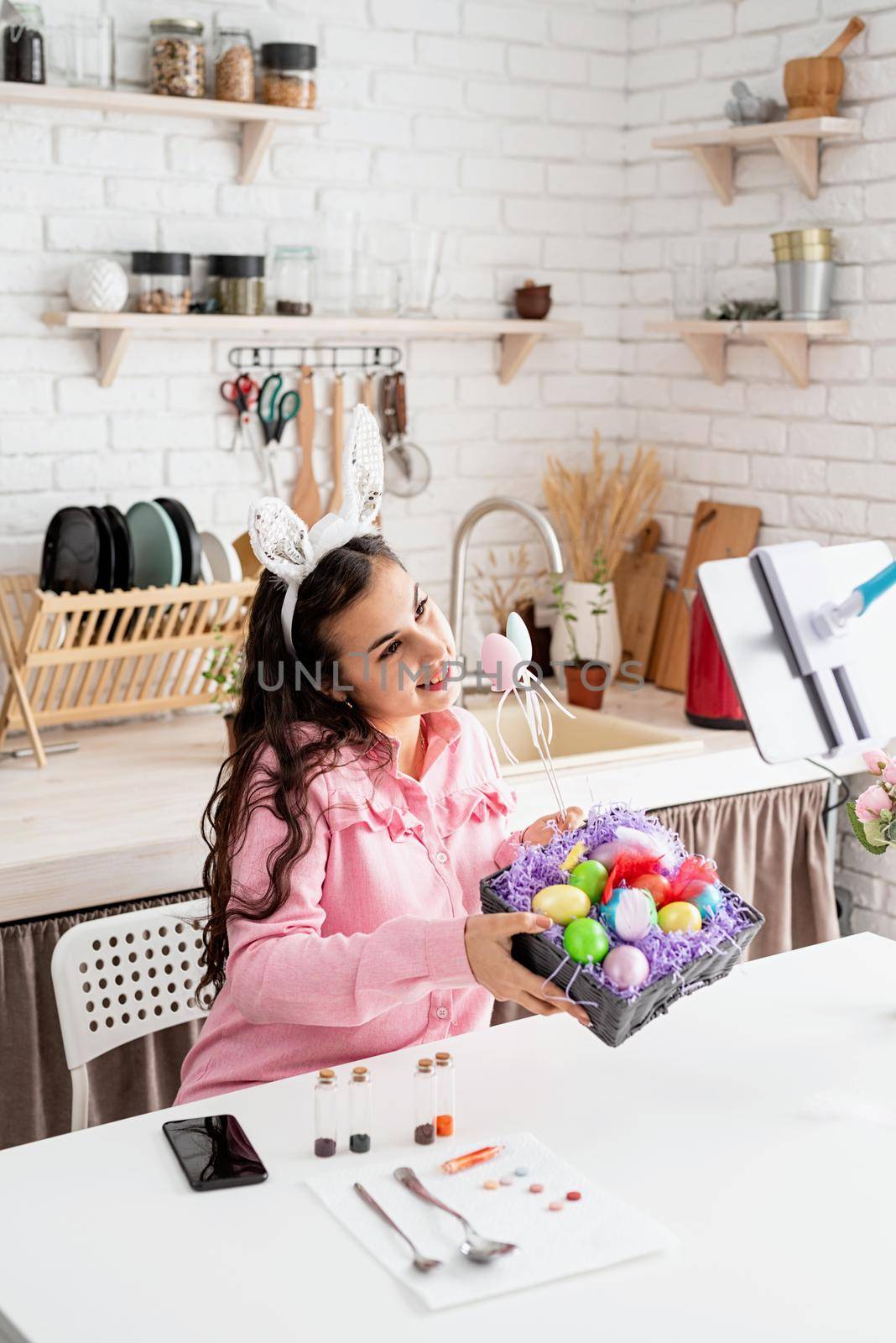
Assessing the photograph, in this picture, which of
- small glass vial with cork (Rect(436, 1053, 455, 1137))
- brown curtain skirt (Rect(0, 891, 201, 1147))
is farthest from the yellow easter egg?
brown curtain skirt (Rect(0, 891, 201, 1147))

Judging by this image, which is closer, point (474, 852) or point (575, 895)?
point (575, 895)

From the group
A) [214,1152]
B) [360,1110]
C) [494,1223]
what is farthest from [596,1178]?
[214,1152]

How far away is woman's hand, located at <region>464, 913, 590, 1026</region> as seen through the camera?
1.38 m

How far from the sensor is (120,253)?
279 centimetres

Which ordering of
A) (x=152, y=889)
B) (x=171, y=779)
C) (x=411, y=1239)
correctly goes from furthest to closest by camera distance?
(x=171, y=779)
(x=152, y=889)
(x=411, y=1239)

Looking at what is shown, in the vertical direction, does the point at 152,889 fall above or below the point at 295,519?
below

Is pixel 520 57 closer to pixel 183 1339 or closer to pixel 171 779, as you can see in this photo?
pixel 171 779

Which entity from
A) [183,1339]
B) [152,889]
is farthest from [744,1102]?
[152,889]

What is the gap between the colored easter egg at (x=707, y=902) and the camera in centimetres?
141

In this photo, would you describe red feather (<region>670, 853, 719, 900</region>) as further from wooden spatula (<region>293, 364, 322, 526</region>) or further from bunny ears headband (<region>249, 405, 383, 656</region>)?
wooden spatula (<region>293, 364, 322, 526</region>)

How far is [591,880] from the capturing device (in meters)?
1.42

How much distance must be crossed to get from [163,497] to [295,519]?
1078 mm

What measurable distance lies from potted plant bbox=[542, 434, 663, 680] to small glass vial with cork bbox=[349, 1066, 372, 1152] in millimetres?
1905

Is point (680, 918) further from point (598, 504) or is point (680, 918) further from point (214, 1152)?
point (598, 504)
